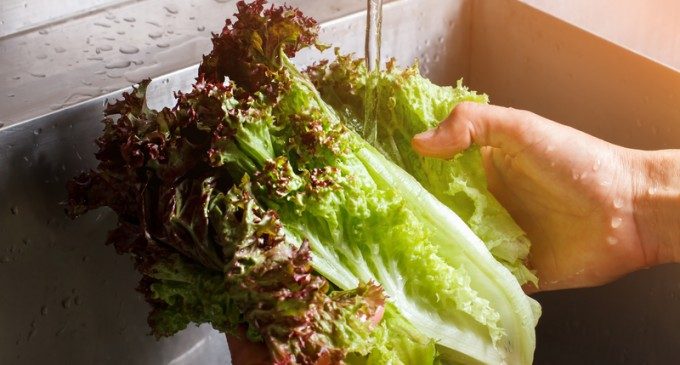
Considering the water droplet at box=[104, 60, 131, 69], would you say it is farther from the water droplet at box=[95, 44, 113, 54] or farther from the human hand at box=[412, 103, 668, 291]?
the human hand at box=[412, 103, 668, 291]

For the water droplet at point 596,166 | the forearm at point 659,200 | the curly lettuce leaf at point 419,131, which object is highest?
the curly lettuce leaf at point 419,131

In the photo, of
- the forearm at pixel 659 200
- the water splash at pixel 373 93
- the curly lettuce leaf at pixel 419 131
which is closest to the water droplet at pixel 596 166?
the forearm at pixel 659 200

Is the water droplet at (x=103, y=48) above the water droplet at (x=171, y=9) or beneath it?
above

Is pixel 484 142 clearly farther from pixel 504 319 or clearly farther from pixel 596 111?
pixel 596 111

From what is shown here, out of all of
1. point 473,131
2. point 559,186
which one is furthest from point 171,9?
point 559,186

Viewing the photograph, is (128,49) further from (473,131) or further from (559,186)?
(559,186)

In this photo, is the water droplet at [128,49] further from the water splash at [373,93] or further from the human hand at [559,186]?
the human hand at [559,186]

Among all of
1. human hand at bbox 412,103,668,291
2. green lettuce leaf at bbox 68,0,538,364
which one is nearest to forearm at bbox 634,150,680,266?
human hand at bbox 412,103,668,291

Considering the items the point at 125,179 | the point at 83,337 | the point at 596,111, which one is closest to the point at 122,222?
the point at 125,179
